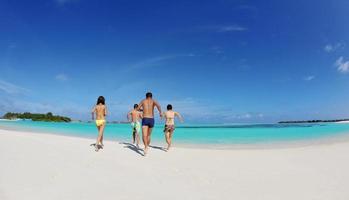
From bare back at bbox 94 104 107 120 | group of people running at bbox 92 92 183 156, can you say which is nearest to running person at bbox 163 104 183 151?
group of people running at bbox 92 92 183 156

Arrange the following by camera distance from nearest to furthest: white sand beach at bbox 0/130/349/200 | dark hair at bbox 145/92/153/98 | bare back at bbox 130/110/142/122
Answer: white sand beach at bbox 0/130/349/200 < dark hair at bbox 145/92/153/98 < bare back at bbox 130/110/142/122

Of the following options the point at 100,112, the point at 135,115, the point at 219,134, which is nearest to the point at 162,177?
the point at 100,112

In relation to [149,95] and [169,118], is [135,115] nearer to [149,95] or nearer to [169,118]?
[169,118]

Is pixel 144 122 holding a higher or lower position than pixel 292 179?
higher

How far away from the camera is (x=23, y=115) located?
380 feet

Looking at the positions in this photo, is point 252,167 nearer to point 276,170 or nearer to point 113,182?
point 276,170

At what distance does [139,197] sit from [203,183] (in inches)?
62.7

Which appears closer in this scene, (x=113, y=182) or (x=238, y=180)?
(x=113, y=182)

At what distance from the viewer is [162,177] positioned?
641cm

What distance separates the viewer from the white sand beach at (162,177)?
203 inches

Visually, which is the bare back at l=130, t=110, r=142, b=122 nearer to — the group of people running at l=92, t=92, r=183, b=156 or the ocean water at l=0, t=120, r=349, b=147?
the group of people running at l=92, t=92, r=183, b=156

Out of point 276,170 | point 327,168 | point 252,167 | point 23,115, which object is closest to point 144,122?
point 252,167

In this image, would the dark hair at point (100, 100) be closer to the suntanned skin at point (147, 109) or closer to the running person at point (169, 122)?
the suntanned skin at point (147, 109)

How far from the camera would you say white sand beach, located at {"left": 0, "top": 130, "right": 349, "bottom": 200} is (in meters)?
5.15
